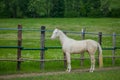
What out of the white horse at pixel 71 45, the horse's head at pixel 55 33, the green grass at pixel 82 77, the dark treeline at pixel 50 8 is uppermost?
the dark treeline at pixel 50 8

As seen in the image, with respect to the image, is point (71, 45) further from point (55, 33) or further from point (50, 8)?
point (50, 8)

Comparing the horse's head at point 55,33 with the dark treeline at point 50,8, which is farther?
the dark treeline at point 50,8

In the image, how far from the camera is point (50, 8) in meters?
79.5

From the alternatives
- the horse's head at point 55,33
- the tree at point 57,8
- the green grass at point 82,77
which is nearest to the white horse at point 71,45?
the horse's head at point 55,33

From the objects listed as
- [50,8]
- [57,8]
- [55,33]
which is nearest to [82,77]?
[55,33]

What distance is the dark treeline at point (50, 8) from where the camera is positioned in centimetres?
7265

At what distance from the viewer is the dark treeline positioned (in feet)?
238

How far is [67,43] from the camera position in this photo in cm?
1310

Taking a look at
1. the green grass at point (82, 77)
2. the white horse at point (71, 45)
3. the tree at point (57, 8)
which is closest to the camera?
the green grass at point (82, 77)

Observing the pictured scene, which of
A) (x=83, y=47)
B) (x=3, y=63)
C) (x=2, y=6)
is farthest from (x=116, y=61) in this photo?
(x=2, y=6)

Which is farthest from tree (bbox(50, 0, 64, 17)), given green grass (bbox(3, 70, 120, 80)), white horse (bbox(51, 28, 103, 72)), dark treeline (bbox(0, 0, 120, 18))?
green grass (bbox(3, 70, 120, 80))

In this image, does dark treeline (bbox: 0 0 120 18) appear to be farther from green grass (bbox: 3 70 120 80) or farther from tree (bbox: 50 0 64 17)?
green grass (bbox: 3 70 120 80)

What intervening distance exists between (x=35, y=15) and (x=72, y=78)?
67.3 metres

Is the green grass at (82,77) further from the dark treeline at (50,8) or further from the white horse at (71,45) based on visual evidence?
the dark treeline at (50,8)
